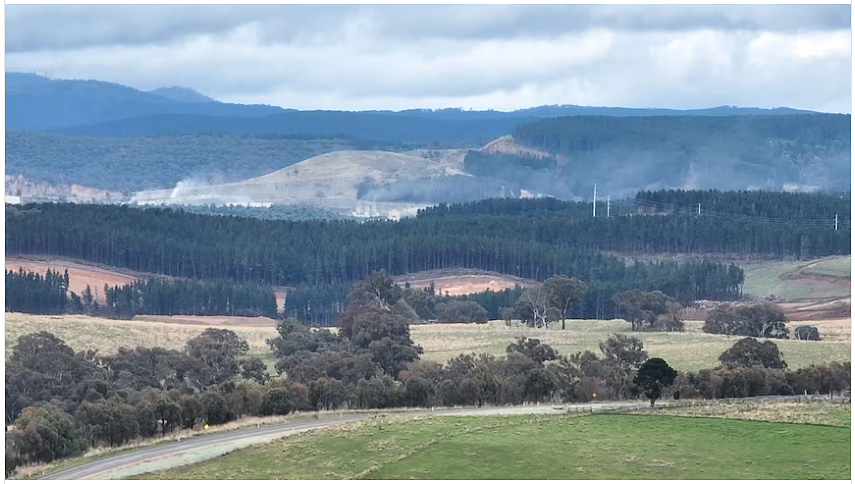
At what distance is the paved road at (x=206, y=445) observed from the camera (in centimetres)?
5812

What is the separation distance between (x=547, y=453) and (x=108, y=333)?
185ft

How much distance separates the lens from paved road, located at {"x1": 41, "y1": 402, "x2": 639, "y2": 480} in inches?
2288

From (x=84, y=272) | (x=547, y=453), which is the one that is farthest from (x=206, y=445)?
(x=84, y=272)

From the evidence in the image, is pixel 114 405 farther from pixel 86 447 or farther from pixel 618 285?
pixel 618 285

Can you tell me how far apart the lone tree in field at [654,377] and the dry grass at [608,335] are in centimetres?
1324

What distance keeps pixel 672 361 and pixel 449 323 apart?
36683 mm

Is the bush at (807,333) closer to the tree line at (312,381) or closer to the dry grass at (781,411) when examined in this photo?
the tree line at (312,381)

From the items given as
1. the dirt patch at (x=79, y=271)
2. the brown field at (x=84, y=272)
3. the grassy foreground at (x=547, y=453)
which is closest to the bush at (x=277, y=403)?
the grassy foreground at (x=547, y=453)

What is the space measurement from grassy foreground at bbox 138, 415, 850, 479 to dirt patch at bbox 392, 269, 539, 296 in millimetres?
90416

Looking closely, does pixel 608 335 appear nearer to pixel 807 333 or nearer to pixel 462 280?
pixel 807 333

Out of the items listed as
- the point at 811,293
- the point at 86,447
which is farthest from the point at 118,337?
the point at 811,293

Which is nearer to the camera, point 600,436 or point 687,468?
point 687,468

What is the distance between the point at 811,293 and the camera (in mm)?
150500

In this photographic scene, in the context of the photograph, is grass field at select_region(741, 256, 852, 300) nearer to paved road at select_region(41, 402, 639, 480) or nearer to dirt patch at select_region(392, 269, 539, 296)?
dirt patch at select_region(392, 269, 539, 296)
